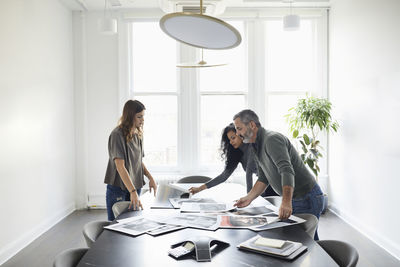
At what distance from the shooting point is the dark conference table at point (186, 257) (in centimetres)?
163

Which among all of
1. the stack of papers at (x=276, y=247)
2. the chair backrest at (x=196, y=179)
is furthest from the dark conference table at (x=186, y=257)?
the chair backrest at (x=196, y=179)

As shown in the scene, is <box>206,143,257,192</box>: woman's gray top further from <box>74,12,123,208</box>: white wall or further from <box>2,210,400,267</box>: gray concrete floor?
<box>74,12,123,208</box>: white wall

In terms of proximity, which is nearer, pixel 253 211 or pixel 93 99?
pixel 253 211

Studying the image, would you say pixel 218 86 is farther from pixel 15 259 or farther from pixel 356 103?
pixel 15 259

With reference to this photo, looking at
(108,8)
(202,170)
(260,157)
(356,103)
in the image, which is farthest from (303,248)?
(108,8)

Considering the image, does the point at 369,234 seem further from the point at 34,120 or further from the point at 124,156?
the point at 34,120

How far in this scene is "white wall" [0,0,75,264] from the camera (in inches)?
147

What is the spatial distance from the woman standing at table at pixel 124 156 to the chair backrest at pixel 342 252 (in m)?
1.49

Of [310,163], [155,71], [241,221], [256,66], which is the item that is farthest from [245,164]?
[155,71]

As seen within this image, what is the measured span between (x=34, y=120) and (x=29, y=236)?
1383 mm

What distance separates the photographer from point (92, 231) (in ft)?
7.27

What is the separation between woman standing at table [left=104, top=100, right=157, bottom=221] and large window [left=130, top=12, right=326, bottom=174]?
2.77 m

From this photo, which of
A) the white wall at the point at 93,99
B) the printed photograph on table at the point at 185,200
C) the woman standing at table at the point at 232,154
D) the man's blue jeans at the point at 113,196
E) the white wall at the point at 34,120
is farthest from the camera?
the white wall at the point at 93,99

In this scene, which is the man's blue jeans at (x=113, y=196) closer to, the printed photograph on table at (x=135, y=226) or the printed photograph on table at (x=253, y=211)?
the printed photograph on table at (x=135, y=226)
